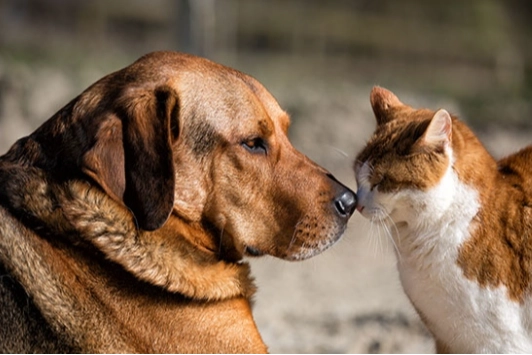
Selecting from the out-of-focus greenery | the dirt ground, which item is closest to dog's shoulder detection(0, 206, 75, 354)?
the dirt ground

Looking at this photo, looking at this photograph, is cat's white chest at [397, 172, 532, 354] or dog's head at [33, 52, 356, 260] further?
cat's white chest at [397, 172, 532, 354]

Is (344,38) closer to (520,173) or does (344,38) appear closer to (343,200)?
(520,173)

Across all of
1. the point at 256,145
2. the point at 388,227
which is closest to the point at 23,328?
the point at 256,145

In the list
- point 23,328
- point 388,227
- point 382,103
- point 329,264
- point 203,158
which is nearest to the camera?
point 23,328

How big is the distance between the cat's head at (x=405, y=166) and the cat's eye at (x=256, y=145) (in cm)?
75

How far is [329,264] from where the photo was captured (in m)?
8.20

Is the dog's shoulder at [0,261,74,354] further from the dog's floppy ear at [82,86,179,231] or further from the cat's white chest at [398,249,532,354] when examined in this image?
the cat's white chest at [398,249,532,354]

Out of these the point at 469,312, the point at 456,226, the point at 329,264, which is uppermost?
the point at 456,226

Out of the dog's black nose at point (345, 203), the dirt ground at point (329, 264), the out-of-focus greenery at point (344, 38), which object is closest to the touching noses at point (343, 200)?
the dog's black nose at point (345, 203)

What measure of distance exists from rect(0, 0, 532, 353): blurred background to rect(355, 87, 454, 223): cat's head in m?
1.52

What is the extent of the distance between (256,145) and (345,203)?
0.44m

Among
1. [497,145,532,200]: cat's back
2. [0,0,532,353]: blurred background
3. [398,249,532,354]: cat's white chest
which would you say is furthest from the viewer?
[0,0,532,353]: blurred background

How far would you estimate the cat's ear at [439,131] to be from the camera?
4.20 meters

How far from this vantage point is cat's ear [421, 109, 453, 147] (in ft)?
13.8
